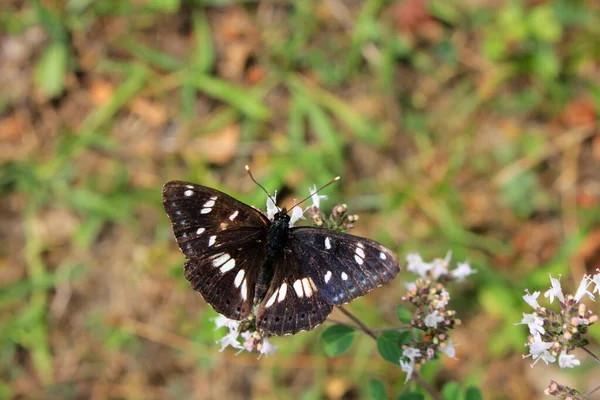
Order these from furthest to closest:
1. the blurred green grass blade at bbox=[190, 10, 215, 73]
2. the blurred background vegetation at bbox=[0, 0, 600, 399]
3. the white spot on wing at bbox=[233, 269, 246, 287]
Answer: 1. the blurred green grass blade at bbox=[190, 10, 215, 73]
2. the blurred background vegetation at bbox=[0, 0, 600, 399]
3. the white spot on wing at bbox=[233, 269, 246, 287]

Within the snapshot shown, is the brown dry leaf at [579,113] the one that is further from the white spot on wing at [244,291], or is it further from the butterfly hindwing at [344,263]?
the white spot on wing at [244,291]

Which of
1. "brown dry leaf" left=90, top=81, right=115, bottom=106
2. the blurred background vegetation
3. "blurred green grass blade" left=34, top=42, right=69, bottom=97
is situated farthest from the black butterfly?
"blurred green grass blade" left=34, top=42, right=69, bottom=97

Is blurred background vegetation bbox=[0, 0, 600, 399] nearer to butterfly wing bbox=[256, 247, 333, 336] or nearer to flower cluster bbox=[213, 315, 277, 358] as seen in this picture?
flower cluster bbox=[213, 315, 277, 358]

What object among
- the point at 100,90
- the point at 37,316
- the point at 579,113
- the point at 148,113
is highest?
the point at 100,90

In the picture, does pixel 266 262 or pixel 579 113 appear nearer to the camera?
pixel 266 262

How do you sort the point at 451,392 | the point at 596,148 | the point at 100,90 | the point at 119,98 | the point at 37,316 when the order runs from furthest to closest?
the point at 100,90 < the point at 119,98 < the point at 596,148 < the point at 37,316 < the point at 451,392

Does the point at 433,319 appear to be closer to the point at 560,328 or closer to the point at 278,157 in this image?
the point at 560,328

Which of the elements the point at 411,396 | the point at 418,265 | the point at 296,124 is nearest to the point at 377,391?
the point at 411,396
